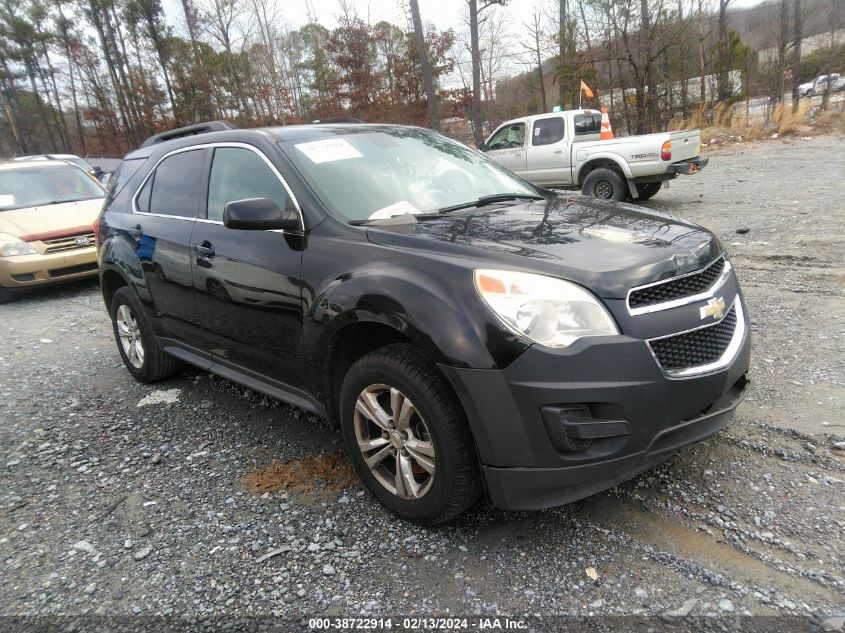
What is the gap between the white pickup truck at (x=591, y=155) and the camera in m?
9.52

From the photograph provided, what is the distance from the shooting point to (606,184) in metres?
10.3

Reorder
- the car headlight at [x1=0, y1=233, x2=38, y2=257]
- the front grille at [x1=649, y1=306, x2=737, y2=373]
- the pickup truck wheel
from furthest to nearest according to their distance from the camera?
1. the pickup truck wheel
2. the car headlight at [x1=0, y1=233, x2=38, y2=257]
3. the front grille at [x1=649, y1=306, x2=737, y2=373]

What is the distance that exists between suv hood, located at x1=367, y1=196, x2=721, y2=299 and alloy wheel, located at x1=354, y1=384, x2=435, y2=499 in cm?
67

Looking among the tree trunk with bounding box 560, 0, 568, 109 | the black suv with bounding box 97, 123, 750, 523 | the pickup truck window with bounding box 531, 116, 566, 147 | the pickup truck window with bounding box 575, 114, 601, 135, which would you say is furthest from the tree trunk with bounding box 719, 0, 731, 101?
the black suv with bounding box 97, 123, 750, 523

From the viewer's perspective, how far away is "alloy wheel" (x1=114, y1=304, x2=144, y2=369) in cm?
450

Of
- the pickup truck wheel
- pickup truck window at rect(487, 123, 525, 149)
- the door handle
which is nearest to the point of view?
the door handle

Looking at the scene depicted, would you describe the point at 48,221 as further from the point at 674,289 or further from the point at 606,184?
the point at 606,184

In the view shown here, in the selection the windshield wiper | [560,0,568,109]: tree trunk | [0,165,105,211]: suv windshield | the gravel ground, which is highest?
[560,0,568,109]: tree trunk

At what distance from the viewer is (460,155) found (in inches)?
150

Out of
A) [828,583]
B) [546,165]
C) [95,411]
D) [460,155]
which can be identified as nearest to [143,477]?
[95,411]

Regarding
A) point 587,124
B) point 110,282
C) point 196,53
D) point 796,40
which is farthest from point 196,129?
point 196,53

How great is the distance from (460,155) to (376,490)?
225 cm

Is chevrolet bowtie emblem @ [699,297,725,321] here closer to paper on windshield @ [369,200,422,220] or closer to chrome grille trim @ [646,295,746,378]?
chrome grille trim @ [646,295,746,378]

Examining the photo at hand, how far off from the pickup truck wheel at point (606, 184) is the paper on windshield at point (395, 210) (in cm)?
754
